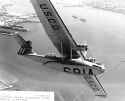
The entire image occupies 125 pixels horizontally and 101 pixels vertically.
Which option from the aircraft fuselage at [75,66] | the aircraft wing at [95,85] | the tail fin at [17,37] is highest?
the tail fin at [17,37]

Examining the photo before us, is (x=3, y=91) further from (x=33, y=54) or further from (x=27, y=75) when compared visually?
(x=33, y=54)

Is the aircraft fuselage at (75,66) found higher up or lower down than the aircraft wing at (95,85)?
higher up

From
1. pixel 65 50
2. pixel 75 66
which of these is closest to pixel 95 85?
pixel 75 66

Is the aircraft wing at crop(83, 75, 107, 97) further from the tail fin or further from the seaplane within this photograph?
the tail fin

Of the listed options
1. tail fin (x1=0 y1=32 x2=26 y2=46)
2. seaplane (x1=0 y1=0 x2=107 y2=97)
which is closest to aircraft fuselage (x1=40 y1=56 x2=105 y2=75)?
seaplane (x1=0 y1=0 x2=107 y2=97)

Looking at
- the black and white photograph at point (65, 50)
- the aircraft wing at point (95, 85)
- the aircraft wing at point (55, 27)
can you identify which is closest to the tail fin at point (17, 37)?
the black and white photograph at point (65, 50)

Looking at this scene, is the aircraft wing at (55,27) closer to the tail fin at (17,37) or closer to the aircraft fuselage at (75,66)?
the aircraft fuselage at (75,66)
